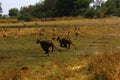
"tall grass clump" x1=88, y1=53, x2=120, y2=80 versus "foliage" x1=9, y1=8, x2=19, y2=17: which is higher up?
"tall grass clump" x1=88, y1=53, x2=120, y2=80

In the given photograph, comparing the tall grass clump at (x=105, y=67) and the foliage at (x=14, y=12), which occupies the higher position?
the tall grass clump at (x=105, y=67)

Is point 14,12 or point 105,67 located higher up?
point 105,67

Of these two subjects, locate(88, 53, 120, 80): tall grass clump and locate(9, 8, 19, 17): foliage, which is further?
locate(9, 8, 19, 17): foliage

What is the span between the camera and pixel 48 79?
15109 mm

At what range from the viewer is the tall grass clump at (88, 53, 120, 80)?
1394 centimetres

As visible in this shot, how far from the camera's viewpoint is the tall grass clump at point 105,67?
45.7ft

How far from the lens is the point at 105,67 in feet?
47.1

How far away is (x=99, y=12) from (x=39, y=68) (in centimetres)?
Answer: 6982

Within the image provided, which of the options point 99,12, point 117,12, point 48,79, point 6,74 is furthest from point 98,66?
point 117,12

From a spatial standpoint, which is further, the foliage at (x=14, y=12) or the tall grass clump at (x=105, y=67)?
the foliage at (x=14, y=12)

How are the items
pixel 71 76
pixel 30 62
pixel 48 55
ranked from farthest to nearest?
Result: pixel 48 55, pixel 30 62, pixel 71 76

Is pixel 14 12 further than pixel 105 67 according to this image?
Yes

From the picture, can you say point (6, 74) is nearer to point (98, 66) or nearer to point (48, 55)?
point (98, 66)

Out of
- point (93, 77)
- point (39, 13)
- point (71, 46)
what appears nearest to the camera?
point (93, 77)
